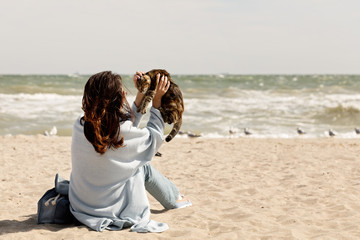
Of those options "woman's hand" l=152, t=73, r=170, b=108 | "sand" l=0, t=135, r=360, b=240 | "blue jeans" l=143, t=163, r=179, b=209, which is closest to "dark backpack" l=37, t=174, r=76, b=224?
"sand" l=0, t=135, r=360, b=240

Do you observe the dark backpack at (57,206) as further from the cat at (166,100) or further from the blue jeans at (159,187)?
the cat at (166,100)

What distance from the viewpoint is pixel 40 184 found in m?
5.28

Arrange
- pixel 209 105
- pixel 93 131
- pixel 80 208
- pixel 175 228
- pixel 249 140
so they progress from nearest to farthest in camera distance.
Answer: pixel 93 131 → pixel 80 208 → pixel 175 228 → pixel 249 140 → pixel 209 105

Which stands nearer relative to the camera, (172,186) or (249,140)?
(172,186)

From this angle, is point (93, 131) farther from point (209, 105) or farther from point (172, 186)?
point (209, 105)

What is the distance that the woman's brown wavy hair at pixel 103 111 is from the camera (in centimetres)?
286

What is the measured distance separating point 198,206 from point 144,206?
110 centimetres

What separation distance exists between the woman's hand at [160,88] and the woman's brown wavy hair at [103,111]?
0.87ft

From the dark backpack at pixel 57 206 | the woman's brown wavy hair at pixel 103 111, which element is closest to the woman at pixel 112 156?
the woman's brown wavy hair at pixel 103 111

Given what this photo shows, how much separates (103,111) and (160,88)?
1.45 feet

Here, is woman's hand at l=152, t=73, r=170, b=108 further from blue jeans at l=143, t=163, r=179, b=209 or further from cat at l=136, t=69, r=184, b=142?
blue jeans at l=143, t=163, r=179, b=209

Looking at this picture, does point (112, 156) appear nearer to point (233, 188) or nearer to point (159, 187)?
point (159, 187)

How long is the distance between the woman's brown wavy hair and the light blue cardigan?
0.26 ft

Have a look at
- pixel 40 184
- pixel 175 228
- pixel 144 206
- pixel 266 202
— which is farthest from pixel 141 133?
pixel 40 184
